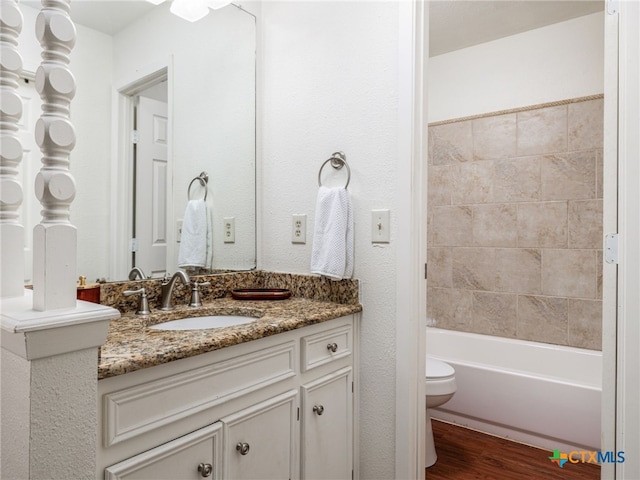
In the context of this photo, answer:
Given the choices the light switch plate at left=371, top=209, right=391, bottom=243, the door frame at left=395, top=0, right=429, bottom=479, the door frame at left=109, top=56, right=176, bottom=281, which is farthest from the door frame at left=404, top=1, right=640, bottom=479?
the door frame at left=109, top=56, right=176, bottom=281

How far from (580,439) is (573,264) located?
1024mm

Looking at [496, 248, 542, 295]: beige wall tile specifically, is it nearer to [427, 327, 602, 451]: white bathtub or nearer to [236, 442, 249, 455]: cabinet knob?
[427, 327, 602, 451]: white bathtub

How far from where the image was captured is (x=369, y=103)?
5.22ft

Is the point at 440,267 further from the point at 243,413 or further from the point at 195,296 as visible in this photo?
the point at 243,413

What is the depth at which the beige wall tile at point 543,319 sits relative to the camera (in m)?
2.59

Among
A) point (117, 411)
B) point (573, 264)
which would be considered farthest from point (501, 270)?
point (117, 411)

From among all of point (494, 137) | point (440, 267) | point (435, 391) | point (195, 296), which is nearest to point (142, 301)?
point (195, 296)

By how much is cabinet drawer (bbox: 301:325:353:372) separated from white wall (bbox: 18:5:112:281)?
75 cm

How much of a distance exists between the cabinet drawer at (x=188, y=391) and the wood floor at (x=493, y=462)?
3.99ft

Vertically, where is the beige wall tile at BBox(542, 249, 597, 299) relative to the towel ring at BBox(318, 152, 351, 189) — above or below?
below

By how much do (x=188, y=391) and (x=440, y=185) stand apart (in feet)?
8.44

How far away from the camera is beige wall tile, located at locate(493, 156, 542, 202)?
2703 millimetres

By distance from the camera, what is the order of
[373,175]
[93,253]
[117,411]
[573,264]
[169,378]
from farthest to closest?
1. [573,264]
2. [373,175]
3. [93,253]
4. [169,378]
5. [117,411]

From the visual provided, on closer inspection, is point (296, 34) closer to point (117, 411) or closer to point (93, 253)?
point (93, 253)
